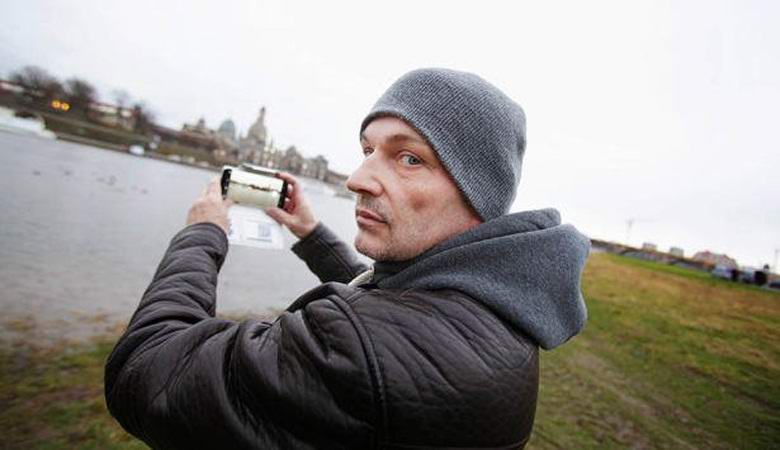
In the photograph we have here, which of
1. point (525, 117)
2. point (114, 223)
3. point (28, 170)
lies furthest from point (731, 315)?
point (28, 170)

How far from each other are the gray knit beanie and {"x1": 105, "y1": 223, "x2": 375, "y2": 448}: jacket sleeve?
69 cm

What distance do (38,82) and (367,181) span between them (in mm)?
113449

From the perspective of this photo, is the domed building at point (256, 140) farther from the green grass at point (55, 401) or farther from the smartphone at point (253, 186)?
the smartphone at point (253, 186)

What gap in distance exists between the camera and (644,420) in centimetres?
672

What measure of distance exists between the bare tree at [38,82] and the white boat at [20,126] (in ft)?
53.0

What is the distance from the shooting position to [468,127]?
1.53 m

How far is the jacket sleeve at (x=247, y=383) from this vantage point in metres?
1.03

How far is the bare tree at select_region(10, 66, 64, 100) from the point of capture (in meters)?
80.1

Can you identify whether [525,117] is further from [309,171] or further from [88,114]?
[309,171]

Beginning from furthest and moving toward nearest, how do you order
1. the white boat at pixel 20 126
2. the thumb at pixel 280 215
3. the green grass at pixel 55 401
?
the white boat at pixel 20 126 → the green grass at pixel 55 401 → the thumb at pixel 280 215

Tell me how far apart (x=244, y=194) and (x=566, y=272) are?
178 cm

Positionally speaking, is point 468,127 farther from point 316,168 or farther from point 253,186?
point 316,168

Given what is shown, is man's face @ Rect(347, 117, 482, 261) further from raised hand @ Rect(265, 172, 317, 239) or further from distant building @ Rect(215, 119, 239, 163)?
distant building @ Rect(215, 119, 239, 163)

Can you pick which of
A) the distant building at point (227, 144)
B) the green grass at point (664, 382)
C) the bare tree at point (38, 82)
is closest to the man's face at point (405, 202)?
the green grass at point (664, 382)
